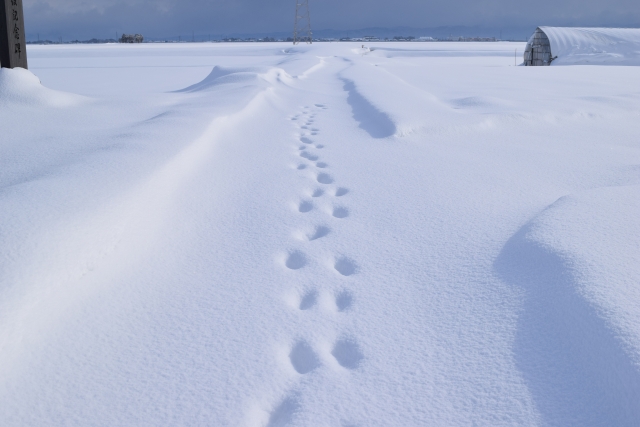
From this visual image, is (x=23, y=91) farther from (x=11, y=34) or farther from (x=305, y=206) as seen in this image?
(x=305, y=206)

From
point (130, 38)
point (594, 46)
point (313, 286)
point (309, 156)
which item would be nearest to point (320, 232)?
point (313, 286)

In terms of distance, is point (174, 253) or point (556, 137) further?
point (556, 137)

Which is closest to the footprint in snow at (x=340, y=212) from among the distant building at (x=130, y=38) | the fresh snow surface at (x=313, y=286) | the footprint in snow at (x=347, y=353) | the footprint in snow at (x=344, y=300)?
the fresh snow surface at (x=313, y=286)

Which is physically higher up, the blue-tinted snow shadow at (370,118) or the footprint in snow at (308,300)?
the blue-tinted snow shadow at (370,118)

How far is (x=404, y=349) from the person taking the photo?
147 centimetres

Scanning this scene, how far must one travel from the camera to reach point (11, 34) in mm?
4832

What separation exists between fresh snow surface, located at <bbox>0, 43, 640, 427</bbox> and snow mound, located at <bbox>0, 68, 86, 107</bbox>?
133cm

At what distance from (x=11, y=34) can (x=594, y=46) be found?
16694 mm

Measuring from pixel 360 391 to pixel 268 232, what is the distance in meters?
1.13

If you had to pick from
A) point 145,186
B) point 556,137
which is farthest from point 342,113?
point 145,186

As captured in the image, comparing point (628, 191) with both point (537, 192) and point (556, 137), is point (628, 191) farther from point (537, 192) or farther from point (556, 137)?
point (556, 137)

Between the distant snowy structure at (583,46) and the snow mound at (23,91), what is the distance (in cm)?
1525

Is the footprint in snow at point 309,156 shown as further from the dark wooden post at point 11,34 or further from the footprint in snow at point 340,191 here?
the dark wooden post at point 11,34

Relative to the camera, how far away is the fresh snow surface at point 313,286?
1.27 m
